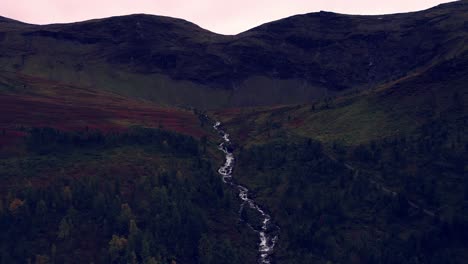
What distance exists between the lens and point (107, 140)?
98.3 metres

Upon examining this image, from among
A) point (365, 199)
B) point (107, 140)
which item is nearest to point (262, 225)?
point (365, 199)

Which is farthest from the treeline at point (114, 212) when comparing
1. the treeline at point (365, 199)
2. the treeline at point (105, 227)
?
the treeline at point (365, 199)

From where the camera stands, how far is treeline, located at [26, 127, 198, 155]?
91.6 meters

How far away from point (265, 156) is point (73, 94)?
85664 millimetres

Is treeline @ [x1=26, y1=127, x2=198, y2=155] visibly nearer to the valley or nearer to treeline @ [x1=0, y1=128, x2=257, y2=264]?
the valley

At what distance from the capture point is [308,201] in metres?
75.6

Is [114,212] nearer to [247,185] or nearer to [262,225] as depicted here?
[262,225]

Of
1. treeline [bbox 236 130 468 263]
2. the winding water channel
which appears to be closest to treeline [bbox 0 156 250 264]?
the winding water channel

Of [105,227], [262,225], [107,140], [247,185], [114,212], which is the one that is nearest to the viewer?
[105,227]

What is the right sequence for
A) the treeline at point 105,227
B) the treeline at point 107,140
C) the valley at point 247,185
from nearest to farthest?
1. the treeline at point 105,227
2. the valley at point 247,185
3. the treeline at point 107,140

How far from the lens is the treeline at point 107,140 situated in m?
91.6

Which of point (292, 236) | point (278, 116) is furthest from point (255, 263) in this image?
point (278, 116)

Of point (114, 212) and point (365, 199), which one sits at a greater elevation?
point (365, 199)

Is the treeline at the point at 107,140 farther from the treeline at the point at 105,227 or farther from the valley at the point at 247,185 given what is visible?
the treeline at the point at 105,227
